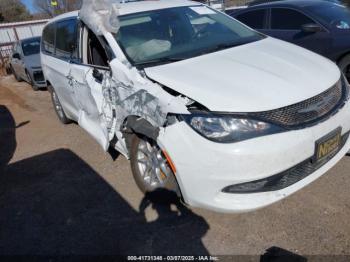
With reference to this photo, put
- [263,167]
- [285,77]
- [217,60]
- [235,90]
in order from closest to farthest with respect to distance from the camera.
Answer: [263,167] → [235,90] → [285,77] → [217,60]

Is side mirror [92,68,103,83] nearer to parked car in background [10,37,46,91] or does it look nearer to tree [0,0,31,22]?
parked car in background [10,37,46,91]

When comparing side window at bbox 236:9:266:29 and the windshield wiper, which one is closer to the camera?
the windshield wiper

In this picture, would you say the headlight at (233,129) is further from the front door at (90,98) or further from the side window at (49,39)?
the side window at (49,39)

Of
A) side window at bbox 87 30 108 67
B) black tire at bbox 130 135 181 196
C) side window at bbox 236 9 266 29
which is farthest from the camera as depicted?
side window at bbox 236 9 266 29

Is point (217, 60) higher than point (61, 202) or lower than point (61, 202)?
higher

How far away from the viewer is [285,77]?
2.75m

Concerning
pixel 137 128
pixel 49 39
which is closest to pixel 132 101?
pixel 137 128

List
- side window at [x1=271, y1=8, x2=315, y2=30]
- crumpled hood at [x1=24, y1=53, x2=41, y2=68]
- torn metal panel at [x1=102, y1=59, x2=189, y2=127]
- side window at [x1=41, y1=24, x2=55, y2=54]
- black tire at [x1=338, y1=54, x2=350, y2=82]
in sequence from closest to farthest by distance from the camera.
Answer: torn metal panel at [x1=102, y1=59, x2=189, y2=127] → side window at [x1=41, y1=24, x2=55, y2=54] → black tire at [x1=338, y1=54, x2=350, y2=82] → side window at [x1=271, y1=8, x2=315, y2=30] → crumpled hood at [x1=24, y1=53, x2=41, y2=68]

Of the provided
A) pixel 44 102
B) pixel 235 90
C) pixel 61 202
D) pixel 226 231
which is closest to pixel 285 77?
pixel 235 90

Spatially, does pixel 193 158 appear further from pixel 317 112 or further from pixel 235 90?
pixel 317 112

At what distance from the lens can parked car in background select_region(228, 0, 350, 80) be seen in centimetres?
555

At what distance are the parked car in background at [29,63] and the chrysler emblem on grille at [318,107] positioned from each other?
805 centimetres

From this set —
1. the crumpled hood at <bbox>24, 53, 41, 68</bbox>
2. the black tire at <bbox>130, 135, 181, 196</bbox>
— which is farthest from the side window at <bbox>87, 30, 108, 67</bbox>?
the crumpled hood at <bbox>24, 53, 41, 68</bbox>

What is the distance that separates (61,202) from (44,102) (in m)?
5.23
